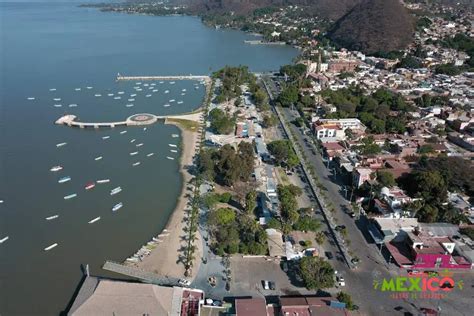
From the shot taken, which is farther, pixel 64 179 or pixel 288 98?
pixel 288 98

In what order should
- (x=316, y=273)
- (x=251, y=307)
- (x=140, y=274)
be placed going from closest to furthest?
(x=251, y=307), (x=316, y=273), (x=140, y=274)

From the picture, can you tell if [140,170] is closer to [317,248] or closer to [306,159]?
[306,159]

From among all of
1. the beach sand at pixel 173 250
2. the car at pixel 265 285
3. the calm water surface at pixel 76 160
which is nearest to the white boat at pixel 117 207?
the calm water surface at pixel 76 160

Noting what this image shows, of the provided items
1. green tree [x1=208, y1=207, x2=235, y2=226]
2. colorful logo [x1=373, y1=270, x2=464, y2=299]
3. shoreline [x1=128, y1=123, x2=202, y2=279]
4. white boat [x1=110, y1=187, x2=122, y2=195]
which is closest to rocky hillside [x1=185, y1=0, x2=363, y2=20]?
white boat [x1=110, y1=187, x2=122, y2=195]

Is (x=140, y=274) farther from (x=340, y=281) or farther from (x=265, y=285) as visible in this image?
(x=340, y=281)

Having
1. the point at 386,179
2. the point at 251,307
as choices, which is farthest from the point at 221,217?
the point at 386,179

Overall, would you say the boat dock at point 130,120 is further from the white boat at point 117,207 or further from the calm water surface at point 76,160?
the white boat at point 117,207
